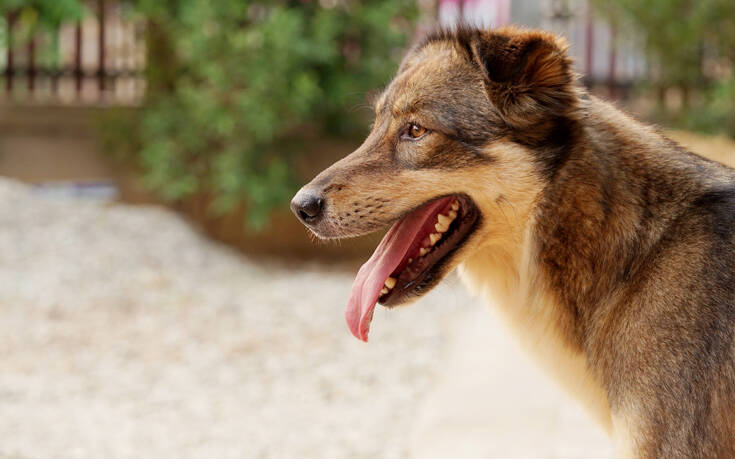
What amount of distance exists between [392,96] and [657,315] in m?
1.03

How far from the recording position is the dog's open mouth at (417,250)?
8.30 ft

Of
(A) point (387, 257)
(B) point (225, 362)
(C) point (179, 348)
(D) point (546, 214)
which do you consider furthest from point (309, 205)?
(C) point (179, 348)

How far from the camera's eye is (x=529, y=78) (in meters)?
2.47

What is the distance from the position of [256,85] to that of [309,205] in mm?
5474

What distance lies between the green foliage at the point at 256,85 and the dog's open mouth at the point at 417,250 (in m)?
5.41

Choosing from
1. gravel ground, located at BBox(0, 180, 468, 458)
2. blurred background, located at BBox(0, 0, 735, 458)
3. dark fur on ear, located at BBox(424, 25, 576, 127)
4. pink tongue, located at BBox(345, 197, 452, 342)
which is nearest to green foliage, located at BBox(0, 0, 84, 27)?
blurred background, located at BBox(0, 0, 735, 458)

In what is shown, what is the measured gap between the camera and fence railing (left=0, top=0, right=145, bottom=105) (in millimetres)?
10234

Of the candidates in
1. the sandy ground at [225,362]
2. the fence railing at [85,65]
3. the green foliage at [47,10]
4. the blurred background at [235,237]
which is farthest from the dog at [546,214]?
the fence railing at [85,65]

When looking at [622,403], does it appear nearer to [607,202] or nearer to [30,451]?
[607,202]

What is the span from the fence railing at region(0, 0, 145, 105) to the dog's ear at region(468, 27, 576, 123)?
8.21 metres

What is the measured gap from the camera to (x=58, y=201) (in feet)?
30.3

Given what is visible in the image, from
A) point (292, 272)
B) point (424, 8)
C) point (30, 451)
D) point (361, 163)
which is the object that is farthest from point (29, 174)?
point (361, 163)

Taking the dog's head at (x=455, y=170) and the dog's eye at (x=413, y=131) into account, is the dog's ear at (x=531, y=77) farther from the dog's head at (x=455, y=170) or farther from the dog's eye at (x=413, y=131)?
the dog's eye at (x=413, y=131)

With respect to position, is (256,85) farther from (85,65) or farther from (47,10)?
(85,65)
